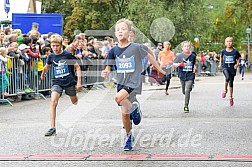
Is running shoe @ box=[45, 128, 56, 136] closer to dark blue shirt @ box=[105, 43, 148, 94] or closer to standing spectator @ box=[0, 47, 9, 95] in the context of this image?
dark blue shirt @ box=[105, 43, 148, 94]

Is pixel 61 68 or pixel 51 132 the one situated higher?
A: pixel 61 68

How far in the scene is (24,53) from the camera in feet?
50.1

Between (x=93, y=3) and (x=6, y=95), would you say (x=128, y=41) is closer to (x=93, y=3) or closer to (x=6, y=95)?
(x=6, y=95)

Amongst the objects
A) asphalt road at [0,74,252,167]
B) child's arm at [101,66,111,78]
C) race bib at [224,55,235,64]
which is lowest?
asphalt road at [0,74,252,167]

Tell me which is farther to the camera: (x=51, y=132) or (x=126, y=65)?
(x=51, y=132)

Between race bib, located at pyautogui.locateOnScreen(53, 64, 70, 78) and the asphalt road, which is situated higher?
race bib, located at pyautogui.locateOnScreen(53, 64, 70, 78)

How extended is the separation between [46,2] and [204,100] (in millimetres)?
44611

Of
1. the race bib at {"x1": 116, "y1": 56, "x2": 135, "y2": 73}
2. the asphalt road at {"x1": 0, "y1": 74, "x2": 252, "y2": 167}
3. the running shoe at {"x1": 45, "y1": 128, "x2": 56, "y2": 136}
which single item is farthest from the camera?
the running shoe at {"x1": 45, "y1": 128, "x2": 56, "y2": 136}

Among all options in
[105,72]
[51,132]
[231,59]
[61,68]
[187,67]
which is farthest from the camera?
[231,59]

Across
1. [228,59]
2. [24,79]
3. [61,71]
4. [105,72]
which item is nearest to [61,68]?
[61,71]

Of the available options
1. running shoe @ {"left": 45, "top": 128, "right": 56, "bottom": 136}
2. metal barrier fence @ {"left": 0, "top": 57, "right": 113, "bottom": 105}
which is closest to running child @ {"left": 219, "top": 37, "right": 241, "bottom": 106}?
metal barrier fence @ {"left": 0, "top": 57, "right": 113, "bottom": 105}

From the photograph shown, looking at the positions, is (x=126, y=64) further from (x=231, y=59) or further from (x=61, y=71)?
(x=231, y=59)

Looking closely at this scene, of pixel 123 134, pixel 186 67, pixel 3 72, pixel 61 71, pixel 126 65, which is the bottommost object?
pixel 123 134

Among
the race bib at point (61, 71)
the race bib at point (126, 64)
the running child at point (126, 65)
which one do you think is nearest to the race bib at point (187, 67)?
the race bib at point (61, 71)
